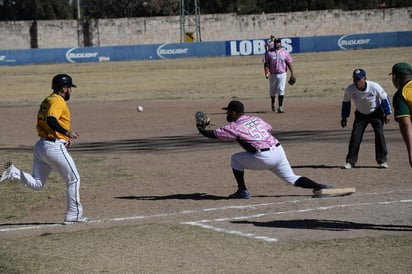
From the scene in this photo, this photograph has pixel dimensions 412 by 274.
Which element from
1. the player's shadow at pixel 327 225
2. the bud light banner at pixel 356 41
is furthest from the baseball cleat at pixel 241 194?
the bud light banner at pixel 356 41

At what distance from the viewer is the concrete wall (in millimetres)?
73312

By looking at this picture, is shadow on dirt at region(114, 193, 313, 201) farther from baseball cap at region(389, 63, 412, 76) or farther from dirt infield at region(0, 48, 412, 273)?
baseball cap at region(389, 63, 412, 76)

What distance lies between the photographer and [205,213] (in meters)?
11.4

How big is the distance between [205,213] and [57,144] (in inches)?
86.3

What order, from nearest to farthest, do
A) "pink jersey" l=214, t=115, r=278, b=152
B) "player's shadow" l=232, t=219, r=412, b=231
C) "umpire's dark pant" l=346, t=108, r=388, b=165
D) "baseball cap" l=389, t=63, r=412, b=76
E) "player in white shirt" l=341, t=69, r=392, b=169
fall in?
1. "baseball cap" l=389, t=63, r=412, b=76
2. "player's shadow" l=232, t=219, r=412, b=231
3. "pink jersey" l=214, t=115, r=278, b=152
4. "player in white shirt" l=341, t=69, r=392, b=169
5. "umpire's dark pant" l=346, t=108, r=388, b=165

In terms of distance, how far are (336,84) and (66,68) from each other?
948 inches

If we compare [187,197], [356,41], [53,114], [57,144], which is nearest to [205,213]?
[187,197]

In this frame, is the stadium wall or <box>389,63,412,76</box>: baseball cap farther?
the stadium wall

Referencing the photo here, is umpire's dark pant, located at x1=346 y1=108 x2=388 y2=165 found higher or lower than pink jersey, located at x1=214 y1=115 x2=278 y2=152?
lower

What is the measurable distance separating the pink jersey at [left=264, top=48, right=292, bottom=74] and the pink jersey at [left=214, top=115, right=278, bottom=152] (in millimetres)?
12649

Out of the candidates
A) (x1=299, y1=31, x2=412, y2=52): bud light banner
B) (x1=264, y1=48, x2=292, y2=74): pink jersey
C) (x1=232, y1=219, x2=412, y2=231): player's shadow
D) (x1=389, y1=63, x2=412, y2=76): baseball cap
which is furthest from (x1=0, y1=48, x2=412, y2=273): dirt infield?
(x1=299, y1=31, x2=412, y2=52): bud light banner

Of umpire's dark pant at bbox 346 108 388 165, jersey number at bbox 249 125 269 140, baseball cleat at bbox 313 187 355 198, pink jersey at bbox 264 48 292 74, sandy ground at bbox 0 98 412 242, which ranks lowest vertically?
sandy ground at bbox 0 98 412 242

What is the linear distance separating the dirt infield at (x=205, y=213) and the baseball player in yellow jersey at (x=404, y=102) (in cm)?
116

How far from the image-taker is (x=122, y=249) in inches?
362
